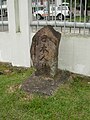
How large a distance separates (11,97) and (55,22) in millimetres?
1920

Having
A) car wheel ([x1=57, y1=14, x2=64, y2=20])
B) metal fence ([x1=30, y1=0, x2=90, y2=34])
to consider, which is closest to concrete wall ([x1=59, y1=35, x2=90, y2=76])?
metal fence ([x1=30, y1=0, x2=90, y2=34])

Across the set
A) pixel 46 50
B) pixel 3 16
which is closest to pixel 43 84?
pixel 46 50

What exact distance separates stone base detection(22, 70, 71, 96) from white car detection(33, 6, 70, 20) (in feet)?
4.17

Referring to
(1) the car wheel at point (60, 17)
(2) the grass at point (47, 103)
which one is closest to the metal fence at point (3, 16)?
(1) the car wheel at point (60, 17)

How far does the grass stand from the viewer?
3.66 meters

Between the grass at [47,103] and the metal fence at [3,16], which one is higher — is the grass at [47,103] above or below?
below

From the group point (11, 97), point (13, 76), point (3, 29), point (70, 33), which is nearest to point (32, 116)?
point (11, 97)

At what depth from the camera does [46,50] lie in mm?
4531

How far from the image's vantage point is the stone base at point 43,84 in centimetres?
423

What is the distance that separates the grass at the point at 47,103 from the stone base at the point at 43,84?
8 centimetres

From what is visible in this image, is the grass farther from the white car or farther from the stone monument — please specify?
the white car

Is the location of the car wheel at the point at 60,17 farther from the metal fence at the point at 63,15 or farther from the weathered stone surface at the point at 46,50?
the weathered stone surface at the point at 46,50

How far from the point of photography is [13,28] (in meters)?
5.66

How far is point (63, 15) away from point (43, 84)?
1.62 metres
